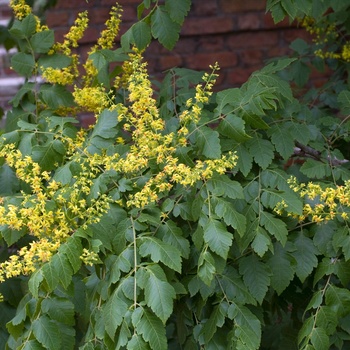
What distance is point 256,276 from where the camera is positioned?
5.86 ft

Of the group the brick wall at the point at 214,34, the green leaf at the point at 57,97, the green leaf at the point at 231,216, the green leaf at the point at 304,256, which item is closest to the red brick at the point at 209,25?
the brick wall at the point at 214,34

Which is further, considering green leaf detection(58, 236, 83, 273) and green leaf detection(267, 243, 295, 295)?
green leaf detection(267, 243, 295, 295)

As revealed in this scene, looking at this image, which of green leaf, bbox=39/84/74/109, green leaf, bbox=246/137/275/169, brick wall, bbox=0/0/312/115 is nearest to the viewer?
green leaf, bbox=246/137/275/169

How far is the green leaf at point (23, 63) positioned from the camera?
226 centimetres


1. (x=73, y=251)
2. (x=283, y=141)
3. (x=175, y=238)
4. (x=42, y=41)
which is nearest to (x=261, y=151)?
(x=283, y=141)

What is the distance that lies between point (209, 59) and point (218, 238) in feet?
7.89

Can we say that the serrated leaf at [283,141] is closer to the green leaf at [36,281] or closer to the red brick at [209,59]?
the green leaf at [36,281]

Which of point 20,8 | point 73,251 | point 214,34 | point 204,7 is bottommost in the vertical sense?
point 214,34

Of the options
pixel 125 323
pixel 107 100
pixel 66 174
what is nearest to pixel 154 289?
pixel 125 323

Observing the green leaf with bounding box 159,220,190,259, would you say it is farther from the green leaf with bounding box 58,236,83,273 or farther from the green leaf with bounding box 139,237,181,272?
the green leaf with bounding box 58,236,83,273

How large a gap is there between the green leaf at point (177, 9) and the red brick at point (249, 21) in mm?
1844

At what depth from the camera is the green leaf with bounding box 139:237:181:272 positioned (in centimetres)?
161

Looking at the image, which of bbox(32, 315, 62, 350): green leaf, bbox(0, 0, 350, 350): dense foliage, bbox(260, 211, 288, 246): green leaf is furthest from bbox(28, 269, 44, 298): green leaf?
bbox(260, 211, 288, 246): green leaf

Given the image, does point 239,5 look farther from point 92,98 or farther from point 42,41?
point 92,98
